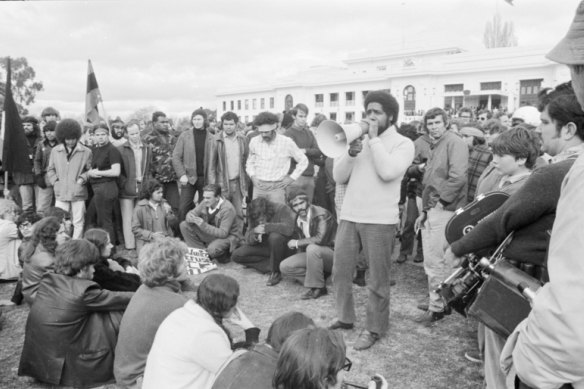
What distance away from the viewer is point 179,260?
307 centimetres

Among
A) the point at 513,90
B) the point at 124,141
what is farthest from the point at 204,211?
the point at 513,90

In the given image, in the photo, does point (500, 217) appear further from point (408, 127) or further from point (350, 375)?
point (408, 127)

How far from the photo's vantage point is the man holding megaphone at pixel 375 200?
136 inches

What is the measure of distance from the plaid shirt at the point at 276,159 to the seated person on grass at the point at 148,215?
50.7 inches

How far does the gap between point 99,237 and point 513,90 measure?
47579mm

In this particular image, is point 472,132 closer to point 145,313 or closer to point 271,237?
point 271,237

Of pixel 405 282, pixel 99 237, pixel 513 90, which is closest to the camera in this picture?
pixel 99 237

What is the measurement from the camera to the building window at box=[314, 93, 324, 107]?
6009 centimetres

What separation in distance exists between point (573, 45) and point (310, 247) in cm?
402

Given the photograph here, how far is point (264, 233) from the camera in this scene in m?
5.57

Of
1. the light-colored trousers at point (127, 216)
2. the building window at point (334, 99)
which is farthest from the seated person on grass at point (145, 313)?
the building window at point (334, 99)

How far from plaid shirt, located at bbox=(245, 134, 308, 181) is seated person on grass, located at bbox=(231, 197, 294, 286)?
1.52ft

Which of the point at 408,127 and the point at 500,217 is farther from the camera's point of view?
the point at 408,127

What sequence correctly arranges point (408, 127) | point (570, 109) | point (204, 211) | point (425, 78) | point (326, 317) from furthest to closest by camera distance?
point (425, 78) → point (408, 127) → point (204, 211) → point (326, 317) → point (570, 109)
